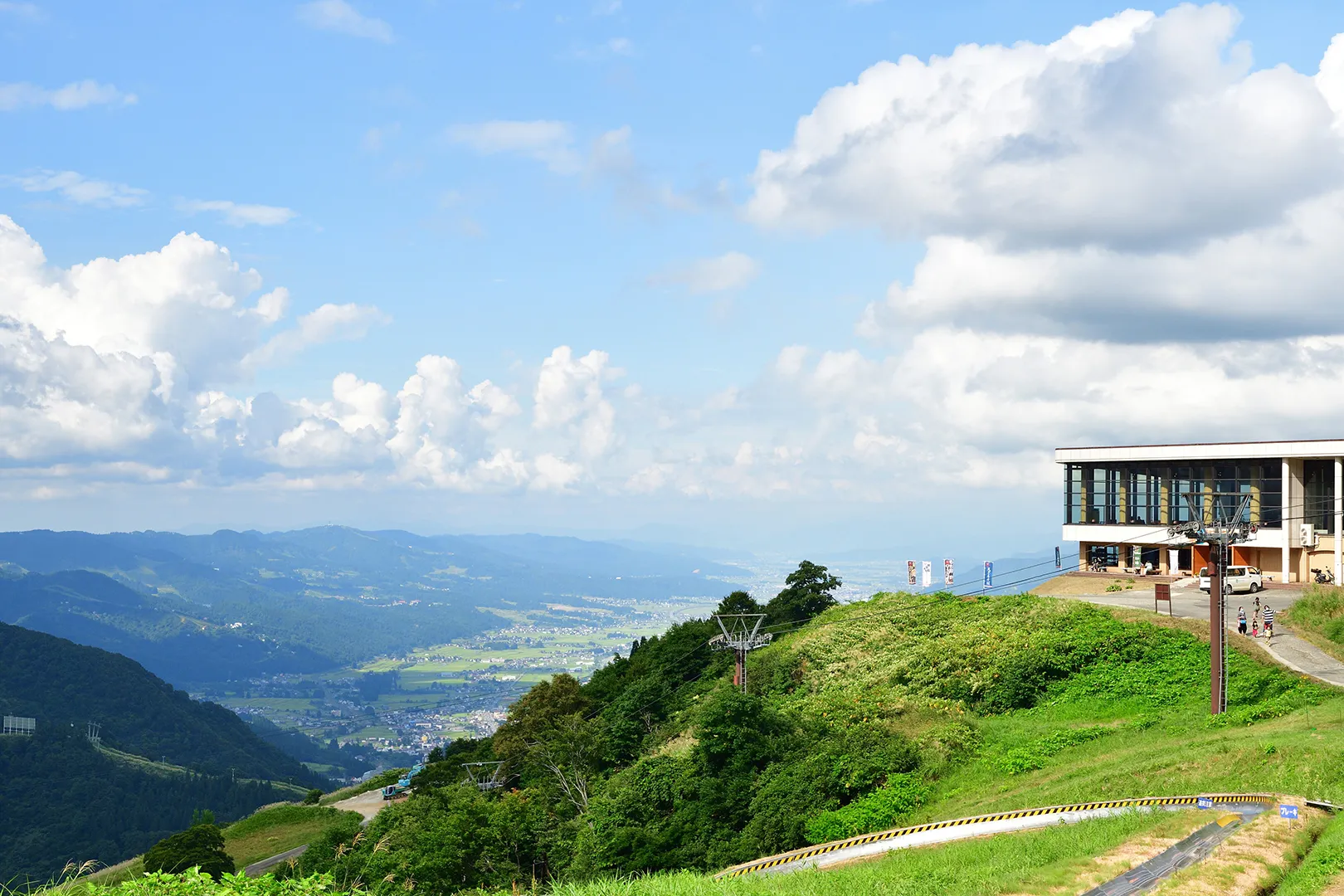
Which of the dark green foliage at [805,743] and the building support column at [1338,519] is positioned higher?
the building support column at [1338,519]

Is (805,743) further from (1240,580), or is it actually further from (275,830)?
(275,830)

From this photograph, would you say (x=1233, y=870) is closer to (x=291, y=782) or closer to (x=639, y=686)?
(x=639, y=686)

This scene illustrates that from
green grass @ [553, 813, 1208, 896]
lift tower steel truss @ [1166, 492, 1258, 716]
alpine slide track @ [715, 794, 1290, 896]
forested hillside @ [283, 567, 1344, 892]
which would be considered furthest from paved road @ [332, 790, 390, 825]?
green grass @ [553, 813, 1208, 896]

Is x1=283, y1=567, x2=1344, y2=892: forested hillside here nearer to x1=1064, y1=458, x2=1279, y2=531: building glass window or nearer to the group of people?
the group of people

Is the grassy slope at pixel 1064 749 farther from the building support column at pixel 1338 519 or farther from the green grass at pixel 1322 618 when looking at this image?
the building support column at pixel 1338 519

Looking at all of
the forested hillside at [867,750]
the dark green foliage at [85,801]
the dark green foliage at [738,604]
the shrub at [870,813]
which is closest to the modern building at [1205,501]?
the forested hillside at [867,750]

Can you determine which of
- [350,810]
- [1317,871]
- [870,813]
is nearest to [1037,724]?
[870,813]

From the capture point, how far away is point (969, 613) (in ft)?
160

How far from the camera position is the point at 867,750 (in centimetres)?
3216

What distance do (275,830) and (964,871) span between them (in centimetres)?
8583

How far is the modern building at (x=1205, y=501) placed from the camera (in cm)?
5641

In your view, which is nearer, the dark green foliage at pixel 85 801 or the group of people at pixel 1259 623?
the group of people at pixel 1259 623

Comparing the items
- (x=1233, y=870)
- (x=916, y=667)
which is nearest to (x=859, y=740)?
(x=916, y=667)

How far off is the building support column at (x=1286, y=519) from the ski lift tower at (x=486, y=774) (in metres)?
45.3
